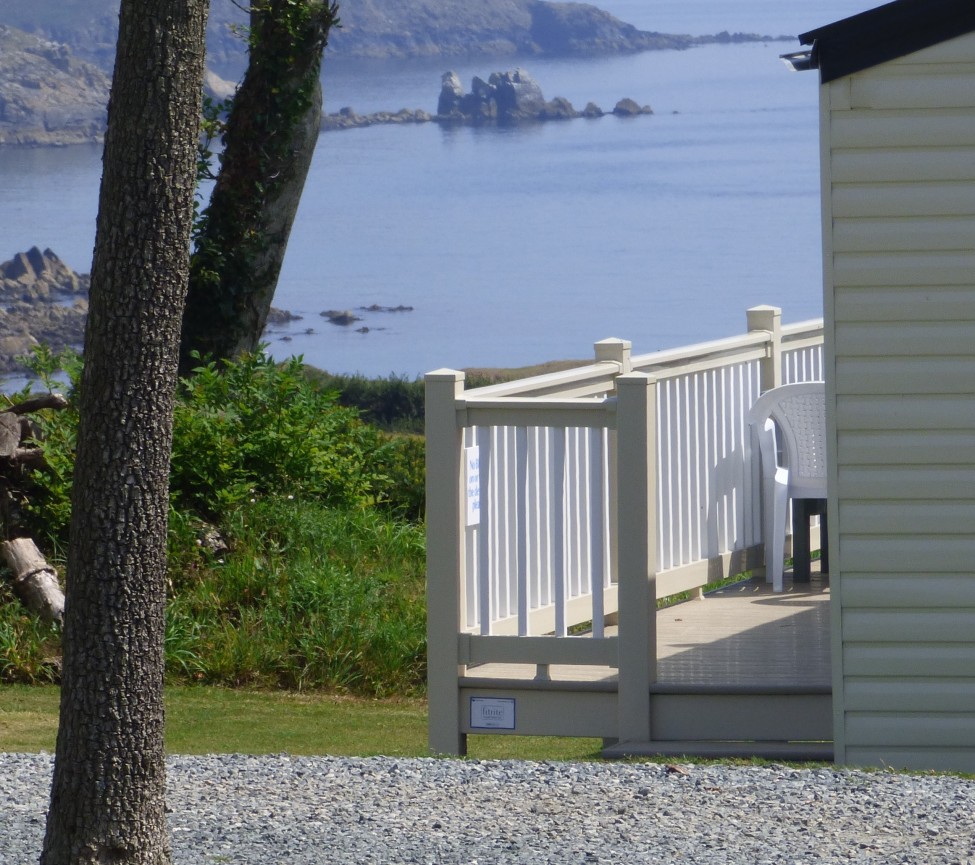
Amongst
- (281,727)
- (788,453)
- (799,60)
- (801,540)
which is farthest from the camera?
(801,540)

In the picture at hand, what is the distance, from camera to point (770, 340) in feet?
26.7

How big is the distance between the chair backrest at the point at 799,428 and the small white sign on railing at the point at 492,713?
7.76 ft

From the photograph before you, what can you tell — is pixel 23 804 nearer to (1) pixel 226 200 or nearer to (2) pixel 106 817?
(2) pixel 106 817

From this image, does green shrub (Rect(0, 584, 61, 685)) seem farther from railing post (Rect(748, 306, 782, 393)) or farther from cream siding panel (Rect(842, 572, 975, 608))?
cream siding panel (Rect(842, 572, 975, 608))

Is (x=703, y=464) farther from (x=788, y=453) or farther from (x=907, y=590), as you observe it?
(x=907, y=590)

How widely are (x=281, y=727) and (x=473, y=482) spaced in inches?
78.4

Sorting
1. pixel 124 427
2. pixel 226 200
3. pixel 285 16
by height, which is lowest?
pixel 124 427

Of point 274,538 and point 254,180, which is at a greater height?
point 254,180

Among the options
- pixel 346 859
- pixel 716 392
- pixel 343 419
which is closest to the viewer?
pixel 346 859

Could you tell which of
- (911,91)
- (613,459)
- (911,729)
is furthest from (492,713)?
(911,91)

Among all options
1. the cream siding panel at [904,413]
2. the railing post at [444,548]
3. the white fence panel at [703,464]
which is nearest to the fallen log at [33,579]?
the railing post at [444,548]

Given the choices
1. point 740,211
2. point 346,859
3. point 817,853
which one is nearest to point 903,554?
point 817,853

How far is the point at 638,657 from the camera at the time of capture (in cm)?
591

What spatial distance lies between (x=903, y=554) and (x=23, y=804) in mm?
3297
